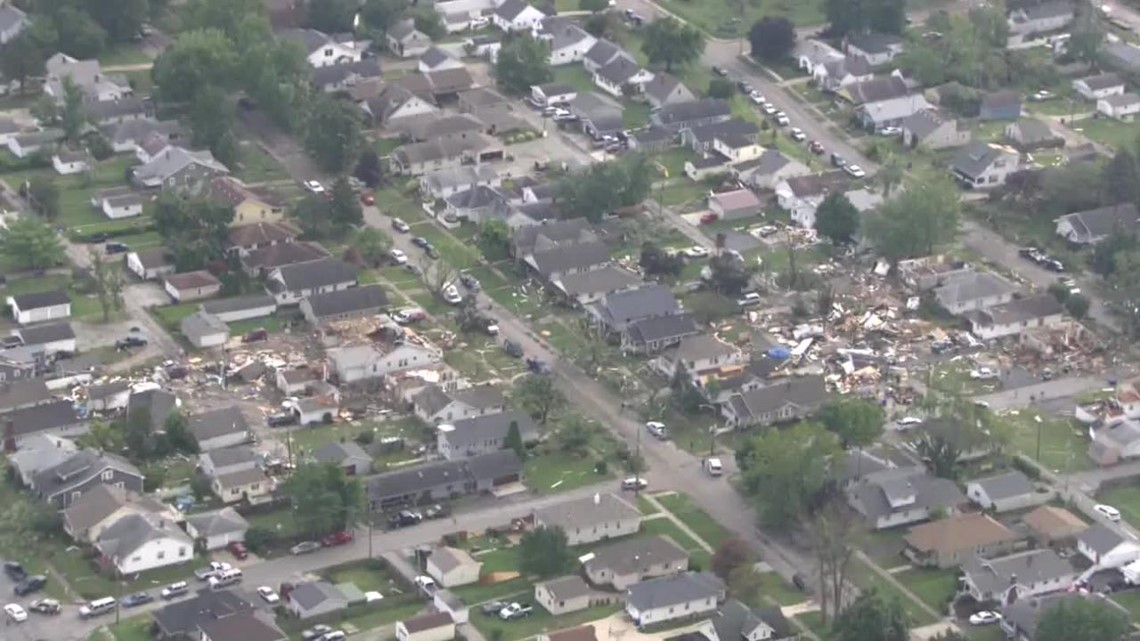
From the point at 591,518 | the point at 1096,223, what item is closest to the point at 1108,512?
the point at 591,518

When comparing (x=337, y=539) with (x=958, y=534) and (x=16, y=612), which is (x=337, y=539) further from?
(x=958, y=534)

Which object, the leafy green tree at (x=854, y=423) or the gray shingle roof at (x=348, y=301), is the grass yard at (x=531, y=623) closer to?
the leafy green tree at (x=854, y=423)

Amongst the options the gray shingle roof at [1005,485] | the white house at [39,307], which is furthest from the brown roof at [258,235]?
the gray shingle roof at [1005,485]

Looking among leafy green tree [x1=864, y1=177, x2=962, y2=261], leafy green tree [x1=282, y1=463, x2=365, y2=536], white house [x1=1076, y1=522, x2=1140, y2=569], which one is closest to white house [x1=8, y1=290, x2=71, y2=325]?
leafy green tree [x1=282, y1=463, x2=365, y2=536]

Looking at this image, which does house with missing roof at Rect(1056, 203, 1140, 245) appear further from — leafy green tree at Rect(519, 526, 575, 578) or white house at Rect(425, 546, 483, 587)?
white house at Rect(425, 546, 483, 587)

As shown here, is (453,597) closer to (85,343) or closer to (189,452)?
(189,452)

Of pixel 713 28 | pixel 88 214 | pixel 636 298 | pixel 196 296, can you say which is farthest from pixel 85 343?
pixel 713 28

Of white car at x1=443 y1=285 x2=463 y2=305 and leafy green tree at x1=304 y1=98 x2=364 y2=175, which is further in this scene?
leafy green tree at x1=304 y1=98 x2=364 y2=175
